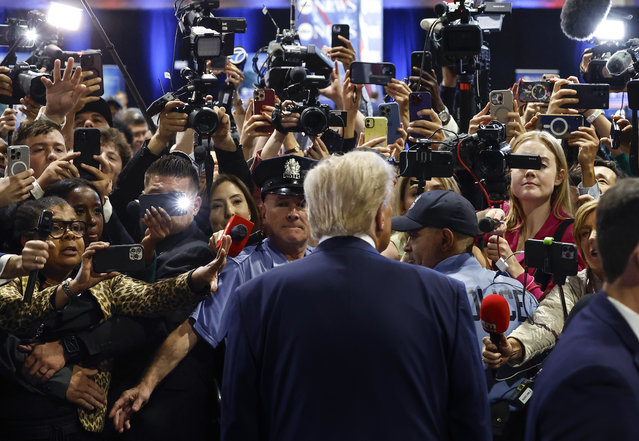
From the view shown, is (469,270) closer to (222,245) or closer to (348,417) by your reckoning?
(222,245)

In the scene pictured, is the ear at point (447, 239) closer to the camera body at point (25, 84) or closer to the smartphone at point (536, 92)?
the smartphone at point (536, 92)

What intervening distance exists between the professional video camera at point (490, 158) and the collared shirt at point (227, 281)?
866mm

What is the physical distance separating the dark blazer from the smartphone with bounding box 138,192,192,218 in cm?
201

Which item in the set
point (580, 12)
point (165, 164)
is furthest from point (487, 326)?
point (580, 12)

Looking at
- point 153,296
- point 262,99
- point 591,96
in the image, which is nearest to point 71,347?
point 153,296

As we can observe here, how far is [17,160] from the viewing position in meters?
3.38

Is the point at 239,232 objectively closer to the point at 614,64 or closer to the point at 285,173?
the point at 285,173

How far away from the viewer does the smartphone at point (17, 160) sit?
3.35 m

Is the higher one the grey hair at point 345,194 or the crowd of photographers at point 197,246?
the grey hair at point 345,194

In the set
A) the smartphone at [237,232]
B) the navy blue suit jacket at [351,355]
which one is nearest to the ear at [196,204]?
the smartphone at [237,232]

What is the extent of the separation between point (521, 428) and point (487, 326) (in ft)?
1.89

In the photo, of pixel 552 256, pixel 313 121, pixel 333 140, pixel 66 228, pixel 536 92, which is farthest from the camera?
pixel 536 92

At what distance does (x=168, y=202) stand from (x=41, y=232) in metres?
0.51

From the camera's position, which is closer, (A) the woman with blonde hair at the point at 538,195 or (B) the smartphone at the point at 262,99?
(A) the woman with blonde hair at the point at 538,195
